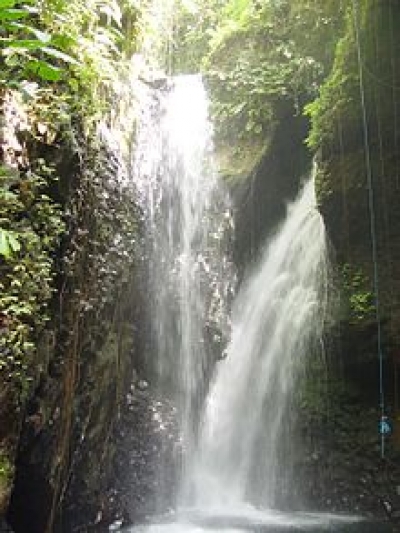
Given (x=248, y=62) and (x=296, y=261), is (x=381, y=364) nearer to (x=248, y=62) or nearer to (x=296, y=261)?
(x=296, y=261)

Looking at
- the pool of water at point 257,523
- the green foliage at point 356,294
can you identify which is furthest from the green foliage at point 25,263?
the green foliage at point 356,294

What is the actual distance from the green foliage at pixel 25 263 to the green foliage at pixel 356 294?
4.89 meters

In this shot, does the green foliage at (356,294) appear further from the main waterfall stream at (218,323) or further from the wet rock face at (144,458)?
the wet rock face at (144,458)

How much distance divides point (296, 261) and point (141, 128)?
3113 millimetres

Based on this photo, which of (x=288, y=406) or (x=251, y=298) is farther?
(x=251, y=298)

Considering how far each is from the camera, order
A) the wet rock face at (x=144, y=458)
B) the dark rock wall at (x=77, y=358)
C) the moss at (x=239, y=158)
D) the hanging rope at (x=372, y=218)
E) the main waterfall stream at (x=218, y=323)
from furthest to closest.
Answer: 1. the moss at (x=239, y=158)
2. the main waterfall stream at (x=218, y=323)
3. the hanging rope at (x=372, y=218)
4. the wet rock face at (x=144, y=458)
5. the dark rock wall at (x=77, y=358)

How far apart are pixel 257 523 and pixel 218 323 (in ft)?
9.54

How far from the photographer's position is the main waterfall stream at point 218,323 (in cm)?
834

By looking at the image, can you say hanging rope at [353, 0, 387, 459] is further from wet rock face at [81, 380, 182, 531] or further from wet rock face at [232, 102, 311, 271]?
wet rock face at [81, 380, 182, 531]

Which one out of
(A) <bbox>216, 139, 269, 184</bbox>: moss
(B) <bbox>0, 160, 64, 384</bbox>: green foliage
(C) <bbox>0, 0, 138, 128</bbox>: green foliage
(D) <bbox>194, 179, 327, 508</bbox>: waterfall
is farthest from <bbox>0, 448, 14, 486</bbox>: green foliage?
(A) <bbox>216, 139, 269, 184</bbox>: moss

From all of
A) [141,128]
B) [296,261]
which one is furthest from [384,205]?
[141,128]

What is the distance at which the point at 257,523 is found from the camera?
7.04m

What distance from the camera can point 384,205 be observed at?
8.26 m

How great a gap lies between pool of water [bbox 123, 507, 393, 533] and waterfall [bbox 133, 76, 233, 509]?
0.61 m
